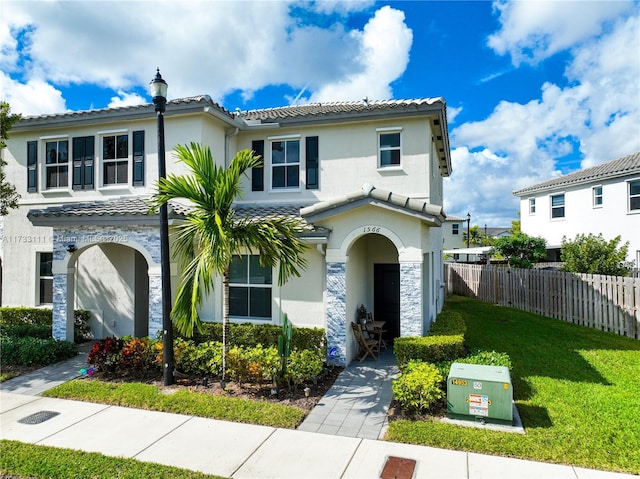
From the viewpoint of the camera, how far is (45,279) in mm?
14062

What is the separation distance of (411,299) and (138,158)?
9826 millimetres

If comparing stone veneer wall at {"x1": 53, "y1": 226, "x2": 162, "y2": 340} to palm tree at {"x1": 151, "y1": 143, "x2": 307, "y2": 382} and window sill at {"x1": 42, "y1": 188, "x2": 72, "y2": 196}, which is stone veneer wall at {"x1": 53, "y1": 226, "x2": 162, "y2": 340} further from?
window sill at {"x1": 42, "y1": 188, "x2": 72, "y2": 196}

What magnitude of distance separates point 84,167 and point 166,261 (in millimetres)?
7112

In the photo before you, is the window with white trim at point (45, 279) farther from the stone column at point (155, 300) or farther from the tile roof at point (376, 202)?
the tile roof at point (376, 202)

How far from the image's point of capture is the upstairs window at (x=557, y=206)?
27.0 m

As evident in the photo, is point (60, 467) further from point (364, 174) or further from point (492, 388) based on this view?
point (364, 174)

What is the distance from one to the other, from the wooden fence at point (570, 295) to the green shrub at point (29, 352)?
58.5 feet

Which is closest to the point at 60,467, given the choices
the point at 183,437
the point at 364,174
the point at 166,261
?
the point at 183,437

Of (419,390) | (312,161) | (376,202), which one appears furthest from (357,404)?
(312,161)

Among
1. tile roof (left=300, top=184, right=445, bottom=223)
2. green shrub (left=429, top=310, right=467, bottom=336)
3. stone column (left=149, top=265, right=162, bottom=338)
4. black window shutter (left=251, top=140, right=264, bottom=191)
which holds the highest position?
black window shutter (left=251, top=140, right=264, bottom=191)

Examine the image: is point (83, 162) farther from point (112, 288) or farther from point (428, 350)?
point (428, 350)

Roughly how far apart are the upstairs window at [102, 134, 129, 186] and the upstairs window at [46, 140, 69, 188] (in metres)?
1.64

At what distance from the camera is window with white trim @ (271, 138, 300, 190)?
13.4 m

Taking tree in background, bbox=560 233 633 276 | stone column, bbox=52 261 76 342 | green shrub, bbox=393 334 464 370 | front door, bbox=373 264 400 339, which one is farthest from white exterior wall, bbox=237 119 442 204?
tree in background, bbox=560 233 633 276
